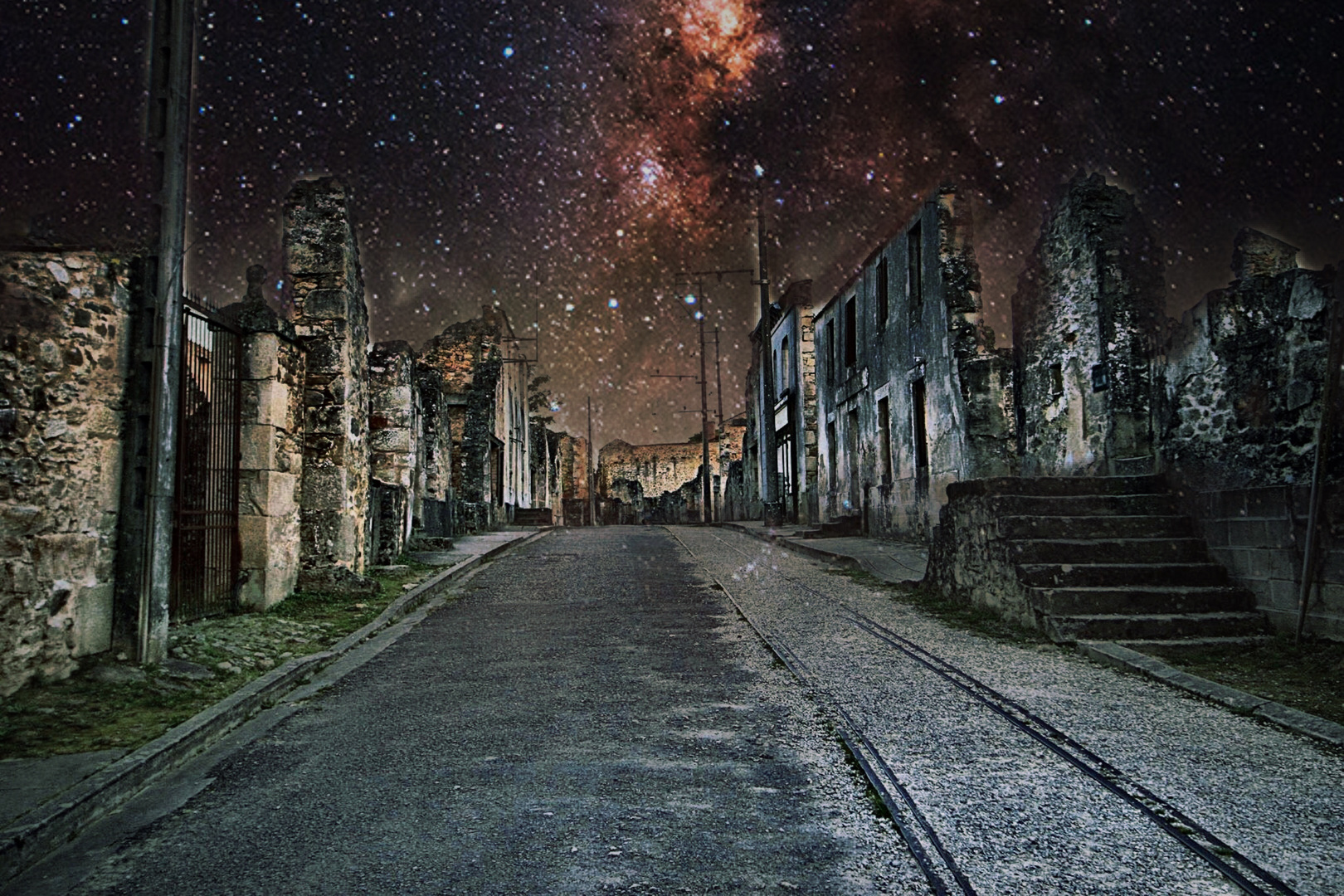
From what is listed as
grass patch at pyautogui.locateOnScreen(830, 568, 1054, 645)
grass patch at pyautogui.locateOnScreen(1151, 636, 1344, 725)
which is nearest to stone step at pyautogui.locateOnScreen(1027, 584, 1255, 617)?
grass patch at pyautogui.locateOnScreen(830, 568, 1054, 645)

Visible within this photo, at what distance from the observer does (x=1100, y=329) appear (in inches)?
473

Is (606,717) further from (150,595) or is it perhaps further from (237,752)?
(150,595)

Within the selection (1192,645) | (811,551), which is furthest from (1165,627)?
(811,551)

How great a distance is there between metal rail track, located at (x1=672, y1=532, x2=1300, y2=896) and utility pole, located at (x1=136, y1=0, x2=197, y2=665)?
429 centimetres

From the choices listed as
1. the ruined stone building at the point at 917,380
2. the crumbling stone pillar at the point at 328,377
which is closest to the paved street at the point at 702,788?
the crumbling stone pillar at the point at 328,377

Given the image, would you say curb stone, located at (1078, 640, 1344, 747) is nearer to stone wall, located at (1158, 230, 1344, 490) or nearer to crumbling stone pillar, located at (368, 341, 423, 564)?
stone wall, located at (1158, 230, 1344, 490)

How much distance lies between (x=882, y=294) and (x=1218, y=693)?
589 inches

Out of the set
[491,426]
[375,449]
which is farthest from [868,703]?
[491,426]

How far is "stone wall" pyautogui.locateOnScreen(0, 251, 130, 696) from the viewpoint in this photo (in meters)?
5.05

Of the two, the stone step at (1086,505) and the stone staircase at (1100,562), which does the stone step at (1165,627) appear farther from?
the stone step at (1086,505)

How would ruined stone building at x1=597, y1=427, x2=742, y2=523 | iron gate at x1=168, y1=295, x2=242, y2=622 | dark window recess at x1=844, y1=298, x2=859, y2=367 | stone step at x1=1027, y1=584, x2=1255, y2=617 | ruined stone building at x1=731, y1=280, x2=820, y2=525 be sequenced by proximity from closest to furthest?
stone step at x1=1027, y1=584, x2=1255, y2=617 → iron gate at x1=168, y1=295, x2=242, y2=622 → dark window recess at x1=844, y1=298, x2=859, y2=367 → ruined stone building at x1=731, y1=280, x2=820, y2=525 → ruined stone building at x1=597, y1=427, x2=742, y2=523

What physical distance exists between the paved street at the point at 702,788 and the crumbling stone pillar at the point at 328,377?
13.0ft

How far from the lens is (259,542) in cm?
836

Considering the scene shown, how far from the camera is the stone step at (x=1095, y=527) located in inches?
305
